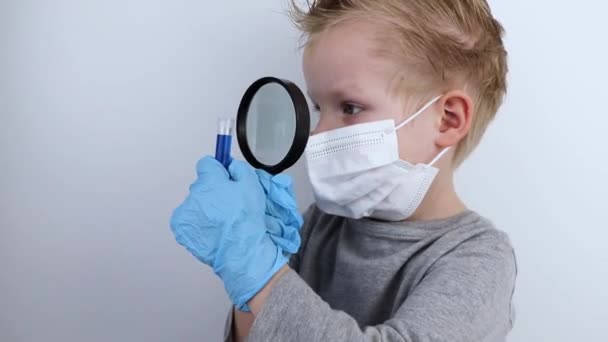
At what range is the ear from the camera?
1214 millimetres

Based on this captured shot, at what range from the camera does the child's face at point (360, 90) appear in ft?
3.83

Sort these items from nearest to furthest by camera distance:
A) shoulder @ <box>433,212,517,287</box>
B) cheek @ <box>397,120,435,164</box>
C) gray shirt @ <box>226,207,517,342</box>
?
1. gray shirt @ <box>226,207,517,342</box>
2. shoulder @ <box>433,212,517,287</box>
3. cheek @ <box>397,120,435,164</box>

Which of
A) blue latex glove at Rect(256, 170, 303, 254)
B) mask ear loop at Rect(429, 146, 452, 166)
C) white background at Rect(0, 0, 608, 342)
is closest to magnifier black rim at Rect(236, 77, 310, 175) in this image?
blue latex glove at Rect(256, 170, 303, 254)

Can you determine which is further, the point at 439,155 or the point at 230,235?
the point at 439,155

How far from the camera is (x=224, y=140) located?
1.07 meters

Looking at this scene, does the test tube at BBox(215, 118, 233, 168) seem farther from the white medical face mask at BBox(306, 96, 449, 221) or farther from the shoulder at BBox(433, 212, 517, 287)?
the shoulder at BBox(433, 212, 517, 287)

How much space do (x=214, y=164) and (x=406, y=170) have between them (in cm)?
39

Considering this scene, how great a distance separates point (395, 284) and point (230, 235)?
0.43m

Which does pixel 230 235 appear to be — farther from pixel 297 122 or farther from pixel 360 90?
pixel 360 90

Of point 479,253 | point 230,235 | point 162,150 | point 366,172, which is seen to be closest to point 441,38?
point 366,172

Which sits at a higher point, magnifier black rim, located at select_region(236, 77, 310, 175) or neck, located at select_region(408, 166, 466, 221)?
magnifier black rim, located at select_region(236, 77, 310, 175)

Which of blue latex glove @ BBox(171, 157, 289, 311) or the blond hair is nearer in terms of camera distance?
blue latex glove @ BBox(171, 157, 289, 311)

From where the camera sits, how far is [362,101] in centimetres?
117

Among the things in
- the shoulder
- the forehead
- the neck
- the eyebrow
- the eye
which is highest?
the forehead
